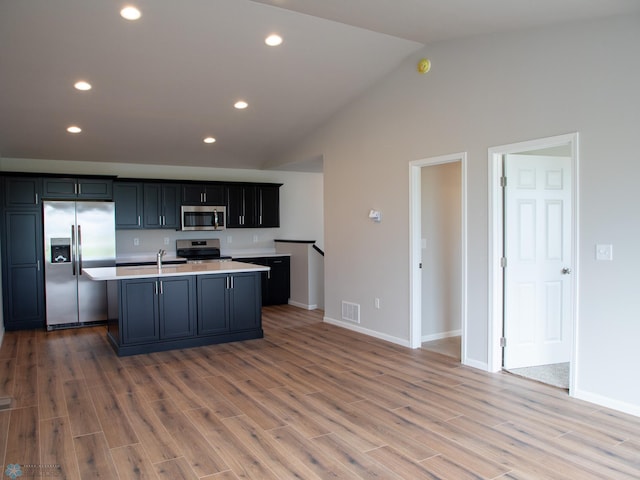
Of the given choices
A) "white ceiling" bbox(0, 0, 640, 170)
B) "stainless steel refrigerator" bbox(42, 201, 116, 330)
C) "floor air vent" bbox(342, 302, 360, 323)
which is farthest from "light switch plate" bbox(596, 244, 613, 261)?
"stainless steel refrigerator" bbox(42, 201, 116, 330)

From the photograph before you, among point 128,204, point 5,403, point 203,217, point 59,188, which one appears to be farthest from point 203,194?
point 5,403

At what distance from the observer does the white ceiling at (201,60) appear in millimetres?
3816

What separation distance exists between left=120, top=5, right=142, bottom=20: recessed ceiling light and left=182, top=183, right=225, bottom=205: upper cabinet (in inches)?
159

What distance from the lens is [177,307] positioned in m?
5.45

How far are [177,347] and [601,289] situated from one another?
4.24 m

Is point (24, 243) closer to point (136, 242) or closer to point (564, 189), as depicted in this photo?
point (136, 242)

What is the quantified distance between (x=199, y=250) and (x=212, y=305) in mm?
2603

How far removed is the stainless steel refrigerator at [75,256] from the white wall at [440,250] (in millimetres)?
4379

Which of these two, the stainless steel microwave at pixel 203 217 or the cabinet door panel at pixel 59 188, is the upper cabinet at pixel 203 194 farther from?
the cabinet door panel at pixel 59 188

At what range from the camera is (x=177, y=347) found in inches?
214

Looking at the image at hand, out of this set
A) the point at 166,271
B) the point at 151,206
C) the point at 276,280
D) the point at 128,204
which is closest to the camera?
the point at 166,271

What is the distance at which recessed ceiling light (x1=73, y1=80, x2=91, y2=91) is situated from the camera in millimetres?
4859

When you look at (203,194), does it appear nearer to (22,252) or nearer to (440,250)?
(22,252)

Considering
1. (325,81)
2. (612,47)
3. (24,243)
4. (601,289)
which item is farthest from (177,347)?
(612,47)
